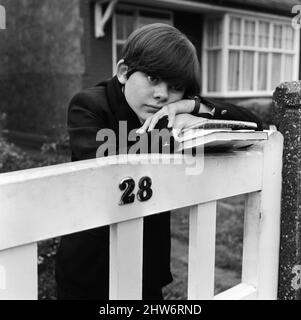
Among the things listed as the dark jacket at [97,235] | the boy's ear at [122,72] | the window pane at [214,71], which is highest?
the window pane at [214,71]

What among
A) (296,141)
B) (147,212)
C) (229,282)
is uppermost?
(296,141)

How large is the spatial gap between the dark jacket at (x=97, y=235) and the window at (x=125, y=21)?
276 inches

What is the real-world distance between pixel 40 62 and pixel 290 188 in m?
6.73

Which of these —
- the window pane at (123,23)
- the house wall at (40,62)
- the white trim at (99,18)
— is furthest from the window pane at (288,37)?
the house wall at (40,62)

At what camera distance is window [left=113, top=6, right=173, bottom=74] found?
8.36m

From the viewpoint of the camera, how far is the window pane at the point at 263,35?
10578mm

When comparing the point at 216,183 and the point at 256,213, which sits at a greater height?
the point at 216,183

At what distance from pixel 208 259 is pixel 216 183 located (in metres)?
0.21

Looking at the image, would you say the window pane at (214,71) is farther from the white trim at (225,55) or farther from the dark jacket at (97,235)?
the dark jacket at (97,235)

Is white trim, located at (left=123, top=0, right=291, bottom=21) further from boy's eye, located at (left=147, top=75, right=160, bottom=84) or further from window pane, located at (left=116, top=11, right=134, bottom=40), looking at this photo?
boy's eye, located at (left=147, top=75, right=160, bottom=84)

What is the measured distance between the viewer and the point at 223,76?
10.0 metres

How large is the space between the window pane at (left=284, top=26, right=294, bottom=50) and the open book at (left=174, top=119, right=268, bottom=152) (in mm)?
10671
